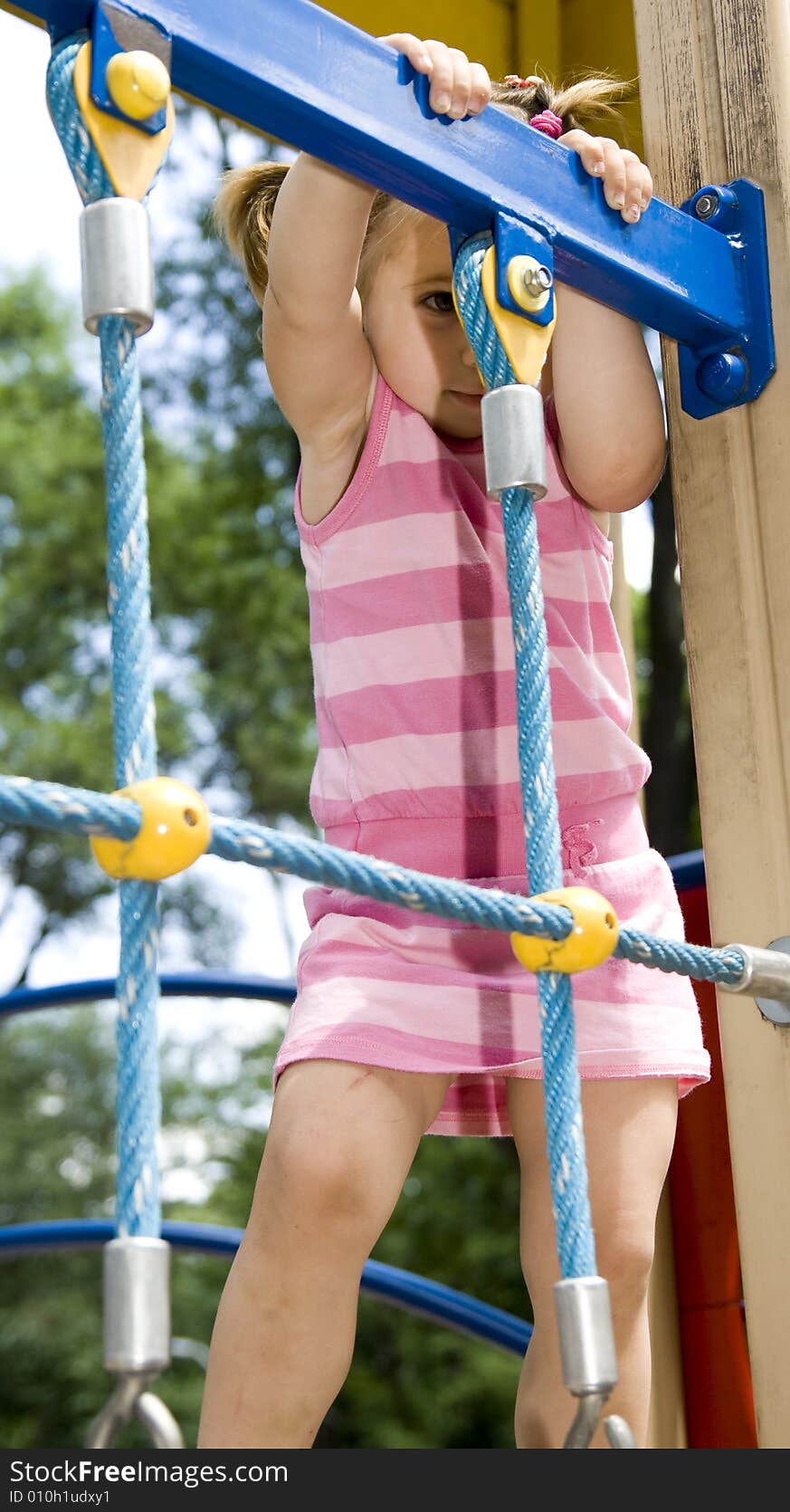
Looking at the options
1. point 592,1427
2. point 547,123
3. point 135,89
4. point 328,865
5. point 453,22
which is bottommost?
point 592,1427

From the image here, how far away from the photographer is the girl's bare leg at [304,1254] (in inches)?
36.6

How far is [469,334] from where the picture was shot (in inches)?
33.7

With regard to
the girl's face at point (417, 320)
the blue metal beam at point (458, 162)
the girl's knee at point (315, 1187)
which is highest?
the girl's face at point (417, 320)

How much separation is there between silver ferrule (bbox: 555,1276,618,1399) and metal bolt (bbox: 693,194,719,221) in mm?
751

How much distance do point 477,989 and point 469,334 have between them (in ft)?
1.41

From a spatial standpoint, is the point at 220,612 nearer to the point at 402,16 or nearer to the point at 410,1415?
the point at 410,1415

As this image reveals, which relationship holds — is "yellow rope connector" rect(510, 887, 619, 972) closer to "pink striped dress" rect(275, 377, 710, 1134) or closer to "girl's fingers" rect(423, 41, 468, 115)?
"pink striped dress" rect(275, 377, 710, 1134)

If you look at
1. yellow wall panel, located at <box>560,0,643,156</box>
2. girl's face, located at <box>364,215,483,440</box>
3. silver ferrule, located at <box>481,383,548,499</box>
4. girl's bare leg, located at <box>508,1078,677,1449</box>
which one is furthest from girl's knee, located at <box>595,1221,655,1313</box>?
yellow wall panel, located at <box>560,0,643,156</box>

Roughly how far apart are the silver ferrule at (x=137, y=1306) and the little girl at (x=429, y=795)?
405mm

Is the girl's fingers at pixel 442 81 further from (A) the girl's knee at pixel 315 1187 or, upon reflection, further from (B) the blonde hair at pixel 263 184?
(A) the girl's knee at pixel 315 1187

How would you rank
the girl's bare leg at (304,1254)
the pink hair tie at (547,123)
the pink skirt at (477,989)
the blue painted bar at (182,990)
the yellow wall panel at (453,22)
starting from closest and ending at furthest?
1. the girl's bare leg at (304,1254)
2. the pink skirt at (477,989)
3. the pink hair tie at (547,123)
4. the yellow wall panel at (453,22)
5. the blue painted bar at (182,990)

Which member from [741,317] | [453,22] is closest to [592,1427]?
[741,317]

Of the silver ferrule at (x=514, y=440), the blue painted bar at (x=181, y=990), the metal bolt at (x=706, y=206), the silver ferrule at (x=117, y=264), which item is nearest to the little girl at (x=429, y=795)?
the metal bolt at (x=706, y=206)

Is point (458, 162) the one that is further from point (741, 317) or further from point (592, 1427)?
point (592, 1427)
